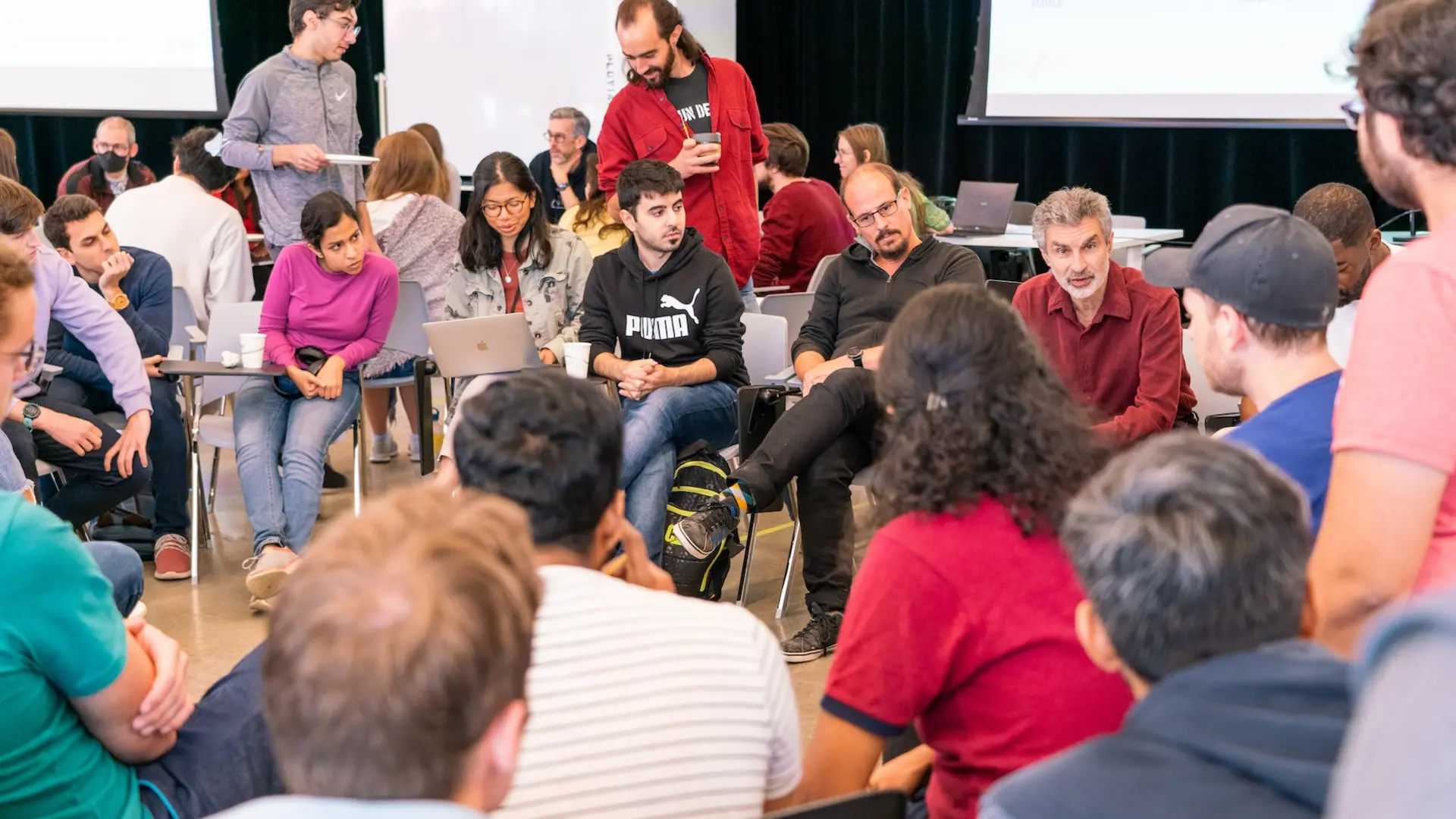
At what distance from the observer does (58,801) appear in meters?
1.54

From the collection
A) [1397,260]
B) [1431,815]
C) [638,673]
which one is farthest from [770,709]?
[1431,815]

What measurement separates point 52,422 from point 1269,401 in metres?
3.39

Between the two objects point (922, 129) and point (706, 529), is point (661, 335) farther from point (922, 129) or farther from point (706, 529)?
point (922, 129)

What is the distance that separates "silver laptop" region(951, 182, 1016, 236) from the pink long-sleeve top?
3525mm

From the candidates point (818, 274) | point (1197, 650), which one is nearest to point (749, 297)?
point (818, 274)

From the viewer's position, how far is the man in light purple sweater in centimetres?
383

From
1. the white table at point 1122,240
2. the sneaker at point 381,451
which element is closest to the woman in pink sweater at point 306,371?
the sneaker at point 381,451

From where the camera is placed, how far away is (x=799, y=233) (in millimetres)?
5445

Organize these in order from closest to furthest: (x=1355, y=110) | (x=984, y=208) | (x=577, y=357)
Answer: (x=1355, y=110) → (x=577, y=357) → (x=984, y=208)

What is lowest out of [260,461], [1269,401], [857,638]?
[260,461]

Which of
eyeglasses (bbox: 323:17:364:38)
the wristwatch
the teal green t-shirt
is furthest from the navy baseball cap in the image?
eyeglasses (bbox: 323:17:364:38)

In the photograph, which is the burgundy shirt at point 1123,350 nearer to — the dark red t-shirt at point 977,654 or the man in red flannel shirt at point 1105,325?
the man in red flannel shirt at point 1105,325

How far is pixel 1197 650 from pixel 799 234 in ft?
14.7

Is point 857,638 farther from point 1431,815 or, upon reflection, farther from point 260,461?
point 260,461
